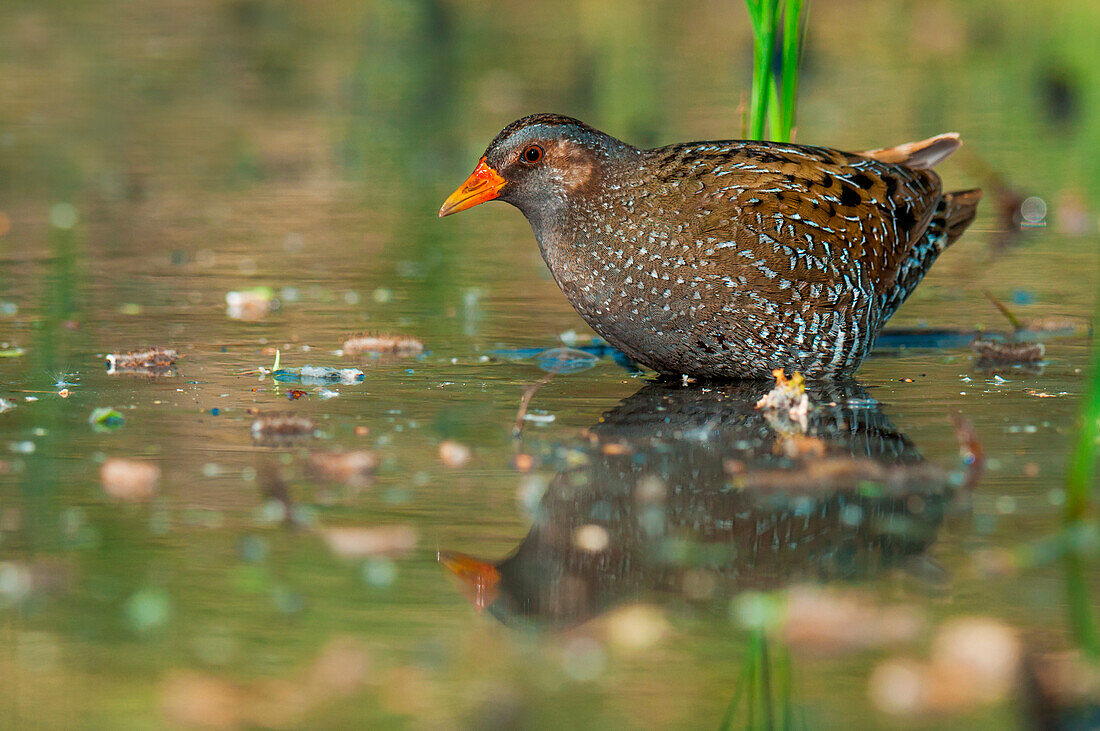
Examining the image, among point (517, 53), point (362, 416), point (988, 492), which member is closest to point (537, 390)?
point (362, 416)

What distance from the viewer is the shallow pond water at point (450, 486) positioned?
3.90 m

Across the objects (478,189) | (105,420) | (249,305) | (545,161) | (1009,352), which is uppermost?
(545,161)

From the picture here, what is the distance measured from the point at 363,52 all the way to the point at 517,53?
1977mm

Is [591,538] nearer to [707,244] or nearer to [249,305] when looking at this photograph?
[707,244]

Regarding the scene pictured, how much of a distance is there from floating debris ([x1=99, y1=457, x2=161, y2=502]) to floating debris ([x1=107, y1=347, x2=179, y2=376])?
1685mm

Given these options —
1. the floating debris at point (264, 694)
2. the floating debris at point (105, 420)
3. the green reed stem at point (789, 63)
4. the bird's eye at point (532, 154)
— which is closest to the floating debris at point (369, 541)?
the floating debris at point (264, 694)

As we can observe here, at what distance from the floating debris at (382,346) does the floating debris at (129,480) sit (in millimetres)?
2144

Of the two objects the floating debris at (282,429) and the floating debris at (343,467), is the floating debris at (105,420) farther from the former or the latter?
the floating debris at (343,467)

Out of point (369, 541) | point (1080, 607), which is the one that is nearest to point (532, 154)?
point (369, 541)

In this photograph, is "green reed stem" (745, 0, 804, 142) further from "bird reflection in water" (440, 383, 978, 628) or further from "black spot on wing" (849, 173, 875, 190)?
"bird reflection in water" (440, 383, 978, 628)

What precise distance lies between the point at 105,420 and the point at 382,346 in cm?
167

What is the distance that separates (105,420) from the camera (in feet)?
20.5

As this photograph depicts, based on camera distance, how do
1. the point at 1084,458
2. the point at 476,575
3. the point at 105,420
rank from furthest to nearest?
1. the point at 105,420
2. the point at 1084,458
3. the point at 476,575

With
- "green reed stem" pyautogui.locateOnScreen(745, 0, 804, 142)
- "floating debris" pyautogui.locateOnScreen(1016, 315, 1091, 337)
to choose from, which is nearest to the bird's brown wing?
"green reed stem" pyautogui.locateOnScreen(745, 0, 804, 142)
